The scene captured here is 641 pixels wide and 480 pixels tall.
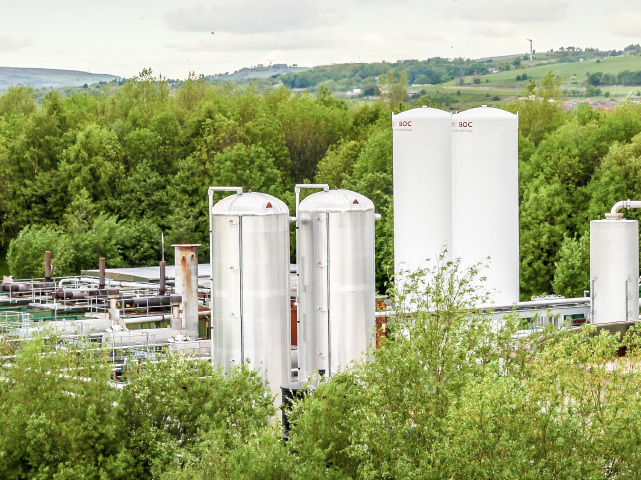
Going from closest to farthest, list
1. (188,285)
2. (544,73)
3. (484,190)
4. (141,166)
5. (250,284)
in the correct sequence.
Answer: (250,284)
(188,285)
(484,190)
(141,166)
(544,73)

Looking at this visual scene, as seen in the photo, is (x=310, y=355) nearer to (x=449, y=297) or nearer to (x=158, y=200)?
(x=449, y=297)

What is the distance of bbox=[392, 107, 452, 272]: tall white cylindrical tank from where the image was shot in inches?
1799

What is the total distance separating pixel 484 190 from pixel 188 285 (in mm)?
11159

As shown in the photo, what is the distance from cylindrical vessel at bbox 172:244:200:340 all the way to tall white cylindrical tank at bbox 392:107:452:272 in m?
7.33

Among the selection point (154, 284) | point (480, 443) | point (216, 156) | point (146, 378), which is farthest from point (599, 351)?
point (216, 156)

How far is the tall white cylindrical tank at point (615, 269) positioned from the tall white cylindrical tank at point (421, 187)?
6584 mm

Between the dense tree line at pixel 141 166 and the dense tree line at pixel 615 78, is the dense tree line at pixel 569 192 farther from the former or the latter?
the dense tree line at pixel 615 78

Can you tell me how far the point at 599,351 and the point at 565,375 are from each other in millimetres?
885

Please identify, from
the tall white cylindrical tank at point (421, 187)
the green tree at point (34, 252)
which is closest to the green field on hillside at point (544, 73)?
the green tree at point (34, 252)

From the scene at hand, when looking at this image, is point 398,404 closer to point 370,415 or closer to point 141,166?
point 370,415

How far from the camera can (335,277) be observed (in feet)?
121

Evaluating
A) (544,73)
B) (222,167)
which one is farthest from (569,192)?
(544,73)

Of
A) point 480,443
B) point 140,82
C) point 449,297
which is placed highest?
point 140,82

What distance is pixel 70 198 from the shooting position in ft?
299
